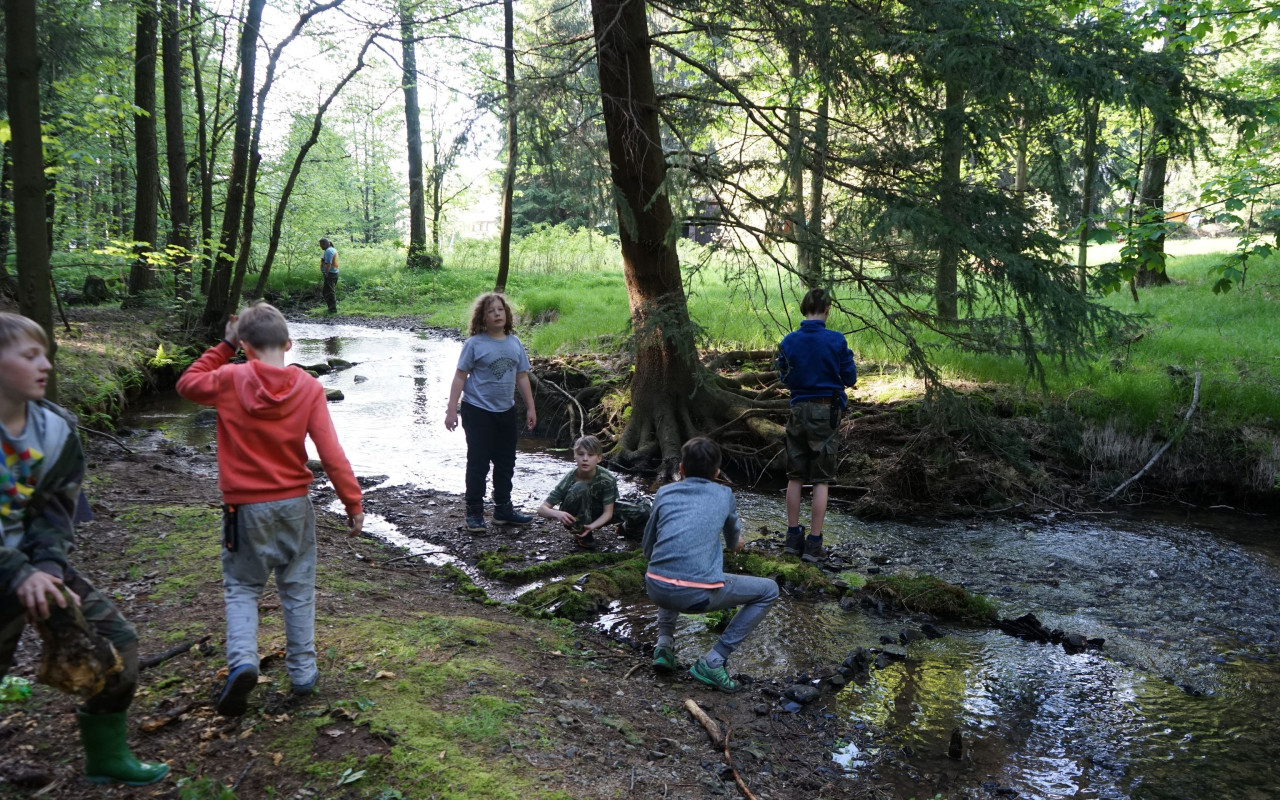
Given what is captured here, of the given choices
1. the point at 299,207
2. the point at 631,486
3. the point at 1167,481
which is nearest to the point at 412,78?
the point at 631,486

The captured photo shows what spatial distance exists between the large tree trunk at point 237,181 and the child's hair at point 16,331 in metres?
12.0

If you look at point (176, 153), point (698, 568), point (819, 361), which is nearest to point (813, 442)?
point (819, 361)

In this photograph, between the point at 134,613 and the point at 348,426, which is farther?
the point at 348,426

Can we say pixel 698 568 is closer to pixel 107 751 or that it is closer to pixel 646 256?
pixel 107 751

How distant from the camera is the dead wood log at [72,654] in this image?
265 cm

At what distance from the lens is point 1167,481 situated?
917 cm

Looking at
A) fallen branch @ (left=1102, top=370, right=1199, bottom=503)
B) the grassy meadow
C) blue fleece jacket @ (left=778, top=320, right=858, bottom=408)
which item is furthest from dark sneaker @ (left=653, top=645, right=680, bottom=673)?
fallen branch @ (left=1102, top=370, right=1199, bottom=503)

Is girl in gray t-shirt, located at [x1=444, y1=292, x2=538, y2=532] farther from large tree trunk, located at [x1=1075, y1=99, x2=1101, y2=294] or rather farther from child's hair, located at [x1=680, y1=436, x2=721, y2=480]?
large tree trunk, located at [x1=1075, y1=99, x2=1101, y2=294]

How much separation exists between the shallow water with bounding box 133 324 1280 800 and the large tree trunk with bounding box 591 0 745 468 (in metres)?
1.52

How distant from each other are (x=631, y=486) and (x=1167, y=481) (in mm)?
6264

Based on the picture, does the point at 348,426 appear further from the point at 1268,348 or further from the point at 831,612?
the point at 1268,348

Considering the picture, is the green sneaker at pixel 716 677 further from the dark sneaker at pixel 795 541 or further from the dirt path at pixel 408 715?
the dark sneaker at pixel 795 541

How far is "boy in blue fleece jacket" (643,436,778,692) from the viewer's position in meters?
4.57

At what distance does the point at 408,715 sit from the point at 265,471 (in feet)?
4.18
